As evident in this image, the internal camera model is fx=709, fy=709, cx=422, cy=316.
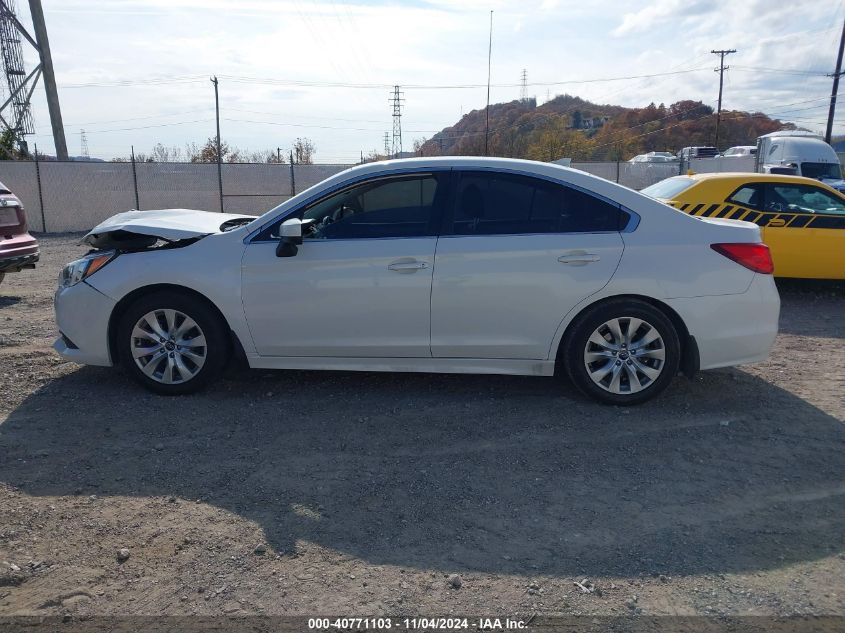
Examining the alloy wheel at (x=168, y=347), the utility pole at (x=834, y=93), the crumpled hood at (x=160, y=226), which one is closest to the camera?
the alloy wheel at (x=168, y=347)

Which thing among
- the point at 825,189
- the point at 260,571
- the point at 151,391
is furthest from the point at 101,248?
the point at 825,189

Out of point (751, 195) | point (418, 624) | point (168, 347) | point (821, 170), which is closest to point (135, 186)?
point (168, 347)

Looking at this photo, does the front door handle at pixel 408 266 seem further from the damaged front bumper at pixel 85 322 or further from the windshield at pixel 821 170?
the windshield at pixel 821 170

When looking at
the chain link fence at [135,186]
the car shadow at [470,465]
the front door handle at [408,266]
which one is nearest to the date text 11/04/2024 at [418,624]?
the car shadow at [470,465]

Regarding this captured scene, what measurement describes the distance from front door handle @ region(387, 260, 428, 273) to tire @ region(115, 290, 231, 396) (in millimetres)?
1333

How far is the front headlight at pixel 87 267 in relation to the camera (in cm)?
516

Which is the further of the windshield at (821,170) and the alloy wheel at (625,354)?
the windshield at (821,170)

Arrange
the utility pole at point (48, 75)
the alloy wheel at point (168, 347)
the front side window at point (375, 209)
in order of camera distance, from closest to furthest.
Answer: the front side window at point (375, 209), the alloy wheel at point (168, 347), the utility pole at point (48, 75)

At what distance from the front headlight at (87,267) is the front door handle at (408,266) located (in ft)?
6.88

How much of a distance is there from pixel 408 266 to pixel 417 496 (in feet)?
5.57

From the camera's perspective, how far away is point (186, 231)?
5.23 m

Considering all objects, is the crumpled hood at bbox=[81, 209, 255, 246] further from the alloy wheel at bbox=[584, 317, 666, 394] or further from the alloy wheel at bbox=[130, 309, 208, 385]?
the alloy wheel at bbox=[584, 317, 666, 394]

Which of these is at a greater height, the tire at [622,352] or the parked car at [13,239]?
the parked car at [13,239]

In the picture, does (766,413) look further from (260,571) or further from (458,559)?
(260,571)
